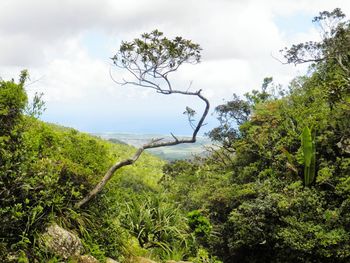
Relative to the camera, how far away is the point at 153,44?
7625mm

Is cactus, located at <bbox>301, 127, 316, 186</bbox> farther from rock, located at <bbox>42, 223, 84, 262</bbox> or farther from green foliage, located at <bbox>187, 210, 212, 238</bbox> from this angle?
rock, located at <bbox>42, 223, 84, 262</bbox>

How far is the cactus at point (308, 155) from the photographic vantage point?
1295 cm

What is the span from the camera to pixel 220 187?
15.4 m

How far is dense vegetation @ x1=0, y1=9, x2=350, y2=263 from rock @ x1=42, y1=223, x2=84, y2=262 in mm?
97

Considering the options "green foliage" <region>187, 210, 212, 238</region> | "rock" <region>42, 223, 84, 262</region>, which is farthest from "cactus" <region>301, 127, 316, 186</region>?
"rock" <region>42, 223, 84, 262</region>

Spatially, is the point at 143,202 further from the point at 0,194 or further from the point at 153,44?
the point at 0,194

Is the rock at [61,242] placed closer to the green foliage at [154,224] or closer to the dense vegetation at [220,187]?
the dense vegetation at [220,187]

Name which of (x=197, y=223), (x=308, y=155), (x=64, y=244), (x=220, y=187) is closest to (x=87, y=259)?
(x=64, y=244)

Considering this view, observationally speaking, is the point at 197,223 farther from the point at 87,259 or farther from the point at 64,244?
the point at 64,244

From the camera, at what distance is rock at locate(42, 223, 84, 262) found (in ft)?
17.5

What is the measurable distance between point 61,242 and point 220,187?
34.3 ft

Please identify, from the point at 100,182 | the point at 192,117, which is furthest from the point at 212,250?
the point at 100,182

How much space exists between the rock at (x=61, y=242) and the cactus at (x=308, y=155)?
9193 mm

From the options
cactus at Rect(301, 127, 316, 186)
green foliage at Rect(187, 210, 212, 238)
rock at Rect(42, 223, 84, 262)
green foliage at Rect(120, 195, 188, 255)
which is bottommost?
green foliage at Rect(187, 210, 212, 238)
